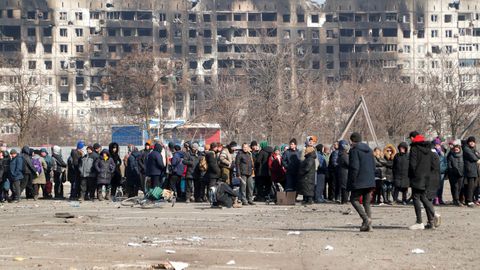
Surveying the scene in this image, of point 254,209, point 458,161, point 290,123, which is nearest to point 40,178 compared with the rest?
point 254,209

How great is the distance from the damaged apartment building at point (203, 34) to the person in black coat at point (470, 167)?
115503mm

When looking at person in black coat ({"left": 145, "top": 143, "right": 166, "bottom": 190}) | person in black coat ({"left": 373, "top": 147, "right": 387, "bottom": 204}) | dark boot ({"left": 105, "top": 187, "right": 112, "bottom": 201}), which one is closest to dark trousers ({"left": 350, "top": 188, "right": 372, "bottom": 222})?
person in black coat ({"left": 373, "top": 147, "right": 387, "bottom": 204})

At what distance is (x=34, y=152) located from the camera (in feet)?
115

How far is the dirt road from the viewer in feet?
55.5

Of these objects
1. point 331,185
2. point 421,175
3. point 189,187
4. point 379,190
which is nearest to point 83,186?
point 189,187

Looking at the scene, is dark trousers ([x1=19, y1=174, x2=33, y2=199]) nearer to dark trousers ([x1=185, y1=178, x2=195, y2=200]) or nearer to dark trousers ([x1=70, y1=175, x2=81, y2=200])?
dark trousers ([x1=70, y1=175, x2=81, y2=200])

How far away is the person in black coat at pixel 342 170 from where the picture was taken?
3042cm

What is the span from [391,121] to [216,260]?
61519 millimetres

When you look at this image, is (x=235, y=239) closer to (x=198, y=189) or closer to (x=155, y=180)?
(x=155, y=180)

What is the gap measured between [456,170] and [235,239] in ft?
33.9

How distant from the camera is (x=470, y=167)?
1148 inches

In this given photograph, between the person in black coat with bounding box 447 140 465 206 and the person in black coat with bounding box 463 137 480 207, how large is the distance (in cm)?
15

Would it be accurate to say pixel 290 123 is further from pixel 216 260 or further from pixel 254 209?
pixel 216 260

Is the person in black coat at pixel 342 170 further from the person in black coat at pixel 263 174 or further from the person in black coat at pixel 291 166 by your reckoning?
the person in black coat at pixel 263 174
